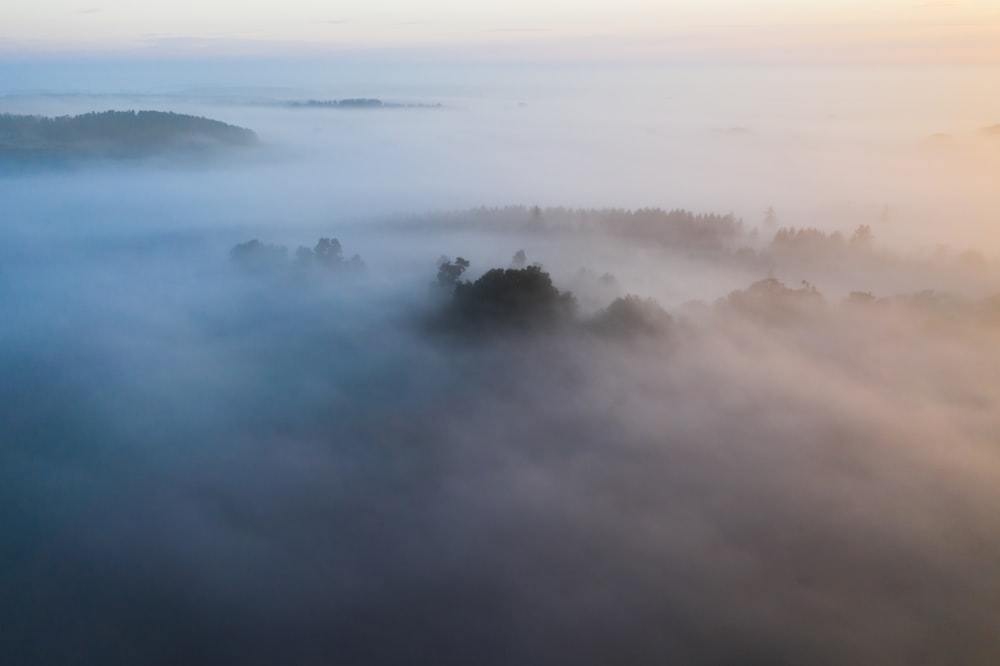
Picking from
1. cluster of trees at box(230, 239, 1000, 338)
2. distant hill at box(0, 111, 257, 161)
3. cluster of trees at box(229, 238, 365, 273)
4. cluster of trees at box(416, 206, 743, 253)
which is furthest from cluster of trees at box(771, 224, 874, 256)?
distant hill at box(0, 111, 257, 161)

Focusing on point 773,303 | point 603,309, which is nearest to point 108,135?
point 603,309

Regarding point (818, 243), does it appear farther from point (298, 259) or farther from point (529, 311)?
point (298, 259)

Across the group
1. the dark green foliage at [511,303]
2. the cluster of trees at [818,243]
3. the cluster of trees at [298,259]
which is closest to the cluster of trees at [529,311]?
the dark green foliage at [511,303]

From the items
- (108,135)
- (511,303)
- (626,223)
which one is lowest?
(511,303)

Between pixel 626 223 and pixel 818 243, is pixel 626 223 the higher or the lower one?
the higher one

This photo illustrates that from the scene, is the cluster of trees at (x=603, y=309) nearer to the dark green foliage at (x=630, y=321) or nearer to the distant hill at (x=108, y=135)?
the dark green foliage at (x=630, y=321)

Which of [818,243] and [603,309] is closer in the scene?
[603,309]

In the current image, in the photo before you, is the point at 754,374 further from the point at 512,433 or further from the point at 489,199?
the point at 489,199

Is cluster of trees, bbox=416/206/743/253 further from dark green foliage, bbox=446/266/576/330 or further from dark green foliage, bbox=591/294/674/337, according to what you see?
dark green foliage, bbox=446/266/576/330
